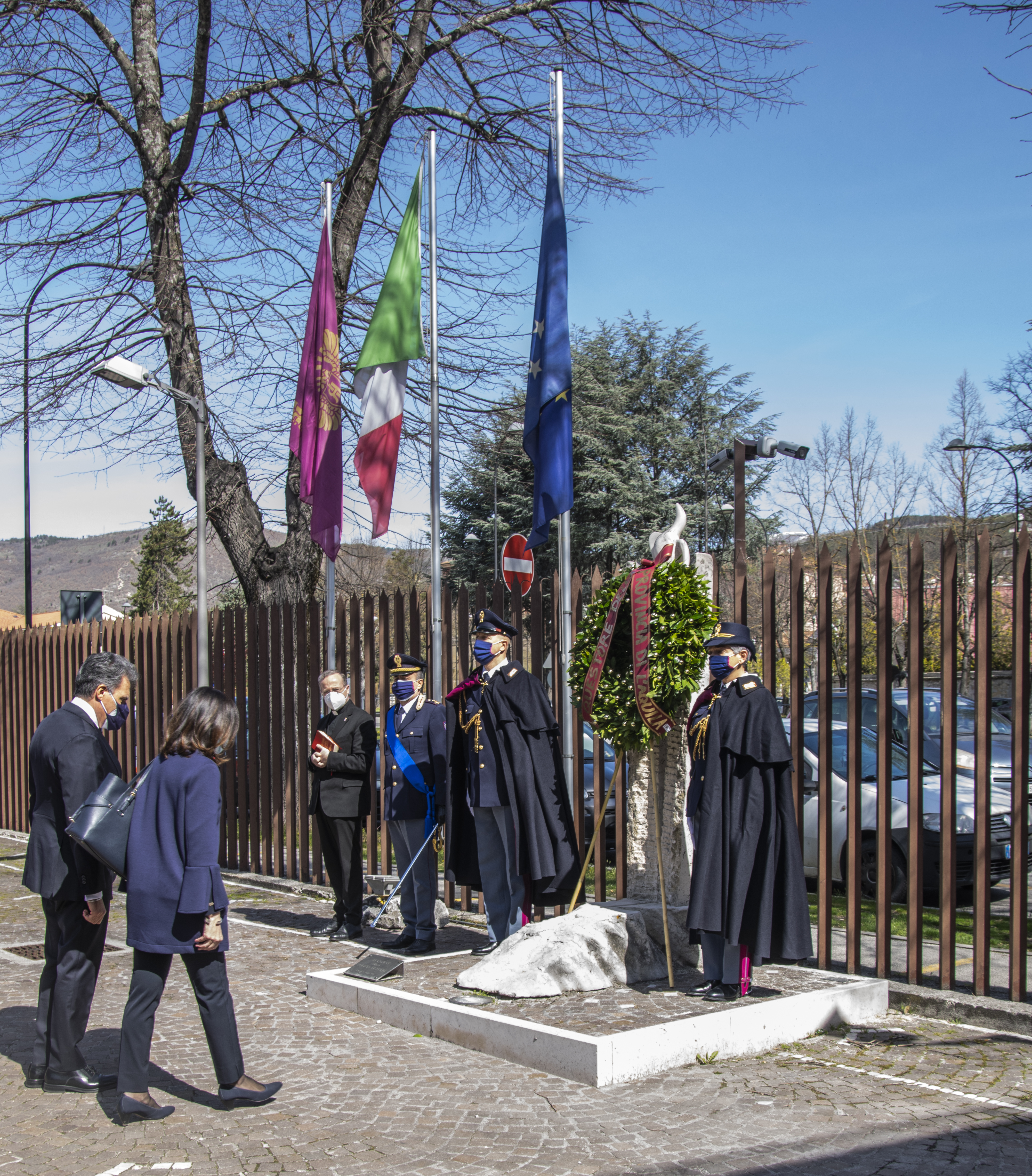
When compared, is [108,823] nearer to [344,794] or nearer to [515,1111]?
[515,1111]

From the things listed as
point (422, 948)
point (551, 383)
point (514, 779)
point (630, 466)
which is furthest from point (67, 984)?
point (630, 466)

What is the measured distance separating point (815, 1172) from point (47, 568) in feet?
643

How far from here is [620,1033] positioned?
17.7ft

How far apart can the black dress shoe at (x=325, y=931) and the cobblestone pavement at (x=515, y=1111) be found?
2.04m

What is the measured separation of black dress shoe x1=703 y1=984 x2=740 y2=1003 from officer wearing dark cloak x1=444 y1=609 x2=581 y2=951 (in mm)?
1284

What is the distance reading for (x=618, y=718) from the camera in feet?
22.4

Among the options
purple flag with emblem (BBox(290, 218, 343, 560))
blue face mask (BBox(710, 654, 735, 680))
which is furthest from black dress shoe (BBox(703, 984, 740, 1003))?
purple flag with emblem (BBox(290, 218, 343, 560))

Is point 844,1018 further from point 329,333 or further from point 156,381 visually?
point 156,381

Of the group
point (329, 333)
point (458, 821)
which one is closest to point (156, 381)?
point (329, 333)

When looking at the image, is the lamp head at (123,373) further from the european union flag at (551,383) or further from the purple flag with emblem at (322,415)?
the european union flag at (551,383)

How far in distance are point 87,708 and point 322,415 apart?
18.5ft

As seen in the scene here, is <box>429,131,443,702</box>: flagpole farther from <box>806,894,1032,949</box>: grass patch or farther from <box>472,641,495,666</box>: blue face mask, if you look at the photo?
<box>806,894,1032,949</box>: grass patch

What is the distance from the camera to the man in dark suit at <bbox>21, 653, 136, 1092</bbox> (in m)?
5.18

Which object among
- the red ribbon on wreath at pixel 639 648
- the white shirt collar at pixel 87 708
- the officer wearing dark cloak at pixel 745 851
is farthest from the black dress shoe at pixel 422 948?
the white shirt collar at pixel 87 708
